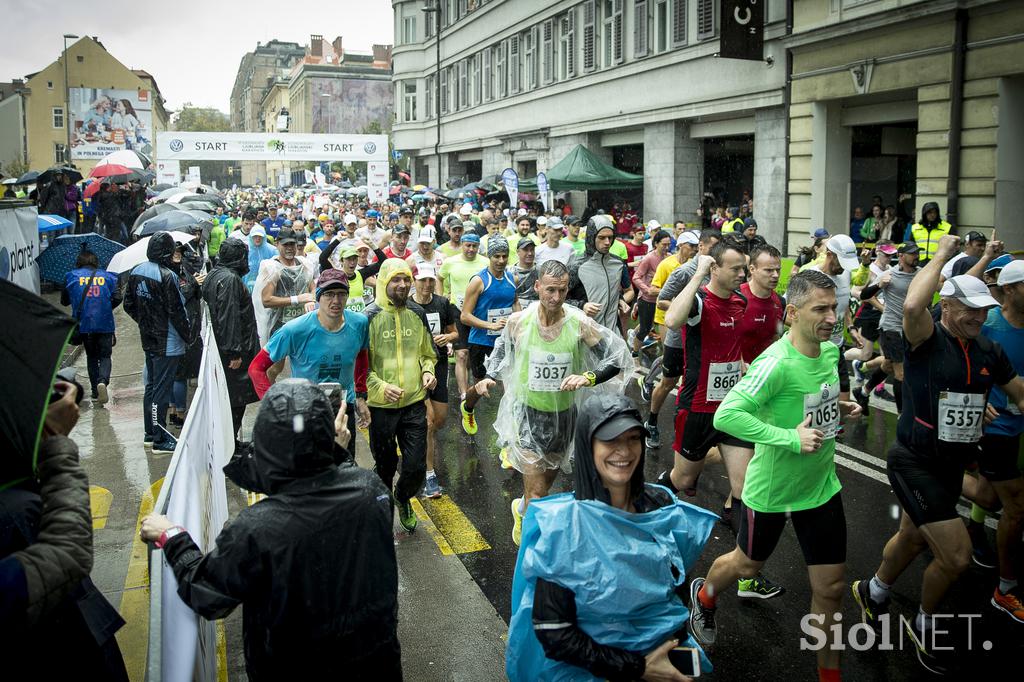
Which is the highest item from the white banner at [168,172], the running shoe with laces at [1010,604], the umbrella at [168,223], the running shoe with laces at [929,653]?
the white banner at [168,172]

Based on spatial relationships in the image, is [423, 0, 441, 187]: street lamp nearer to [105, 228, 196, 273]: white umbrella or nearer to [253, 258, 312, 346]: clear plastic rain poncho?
[105, 228, 196, 273]: white umbrella

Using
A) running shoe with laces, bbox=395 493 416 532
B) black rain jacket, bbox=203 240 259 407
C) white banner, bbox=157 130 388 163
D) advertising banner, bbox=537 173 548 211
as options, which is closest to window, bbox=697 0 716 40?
advertising banner, bbox=537 173 548 211

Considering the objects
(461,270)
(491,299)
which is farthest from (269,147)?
(491,299)

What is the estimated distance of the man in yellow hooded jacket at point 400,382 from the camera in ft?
20.7

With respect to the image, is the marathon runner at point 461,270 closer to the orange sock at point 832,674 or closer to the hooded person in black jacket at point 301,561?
the orange sock at point 832,674

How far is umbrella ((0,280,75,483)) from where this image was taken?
7.79 feet

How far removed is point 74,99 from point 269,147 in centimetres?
5384

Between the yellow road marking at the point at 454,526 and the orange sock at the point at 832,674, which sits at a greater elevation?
the orange sock at the point at 832,674

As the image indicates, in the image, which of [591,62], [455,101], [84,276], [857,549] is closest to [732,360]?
[857,549]

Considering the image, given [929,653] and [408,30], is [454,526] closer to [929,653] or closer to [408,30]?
[929,653]

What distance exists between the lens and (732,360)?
6.29m

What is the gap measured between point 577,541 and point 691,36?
80.0 feet

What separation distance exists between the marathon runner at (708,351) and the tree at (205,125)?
13994 cm

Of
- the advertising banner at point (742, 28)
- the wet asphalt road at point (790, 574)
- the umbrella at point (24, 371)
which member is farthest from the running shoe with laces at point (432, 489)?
the advertising banner at point (742, 28)
